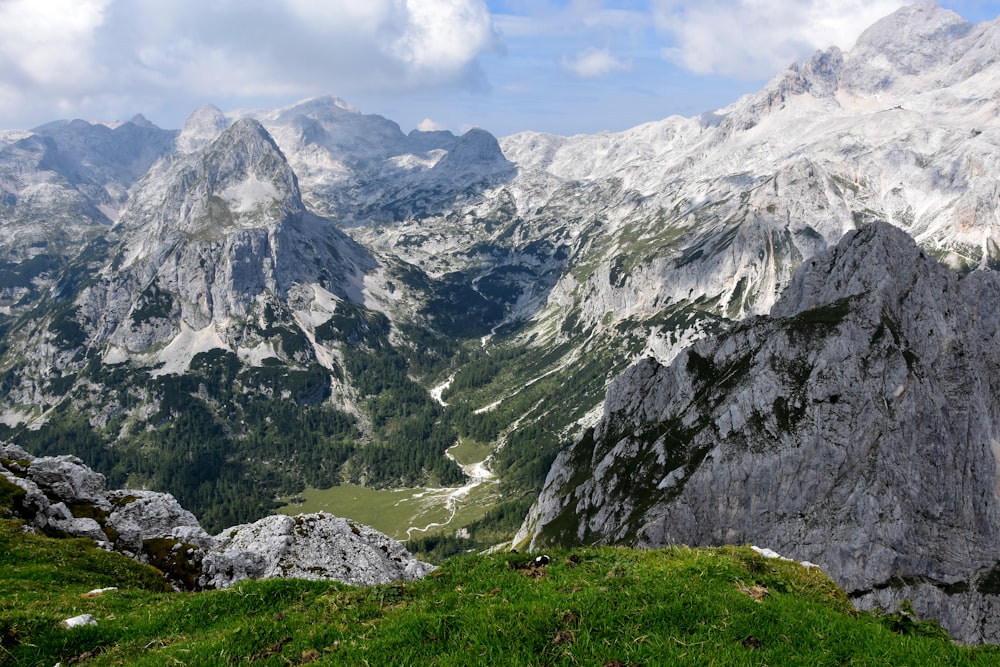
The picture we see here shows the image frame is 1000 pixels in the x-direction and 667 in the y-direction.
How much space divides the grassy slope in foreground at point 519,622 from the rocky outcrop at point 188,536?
16577mm

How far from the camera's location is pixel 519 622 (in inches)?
522

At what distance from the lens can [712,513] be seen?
112375 millimetres

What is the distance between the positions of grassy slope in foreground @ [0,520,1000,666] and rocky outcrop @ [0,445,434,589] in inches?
653

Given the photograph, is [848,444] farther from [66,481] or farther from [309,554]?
[66,481]

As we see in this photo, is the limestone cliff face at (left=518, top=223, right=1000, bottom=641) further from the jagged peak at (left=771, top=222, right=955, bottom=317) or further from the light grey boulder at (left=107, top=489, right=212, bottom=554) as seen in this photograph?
the light grey boulder at (left=107, top=489, right=212, bottom=554)

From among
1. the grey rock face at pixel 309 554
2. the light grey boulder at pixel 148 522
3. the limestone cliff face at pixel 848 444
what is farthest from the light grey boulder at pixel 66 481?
the limestone cliff face at pixel 848 444

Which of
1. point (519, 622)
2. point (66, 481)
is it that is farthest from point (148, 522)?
point (519, 622)

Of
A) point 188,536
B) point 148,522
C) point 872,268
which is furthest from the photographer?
point 872,268

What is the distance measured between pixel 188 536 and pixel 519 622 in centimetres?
3627

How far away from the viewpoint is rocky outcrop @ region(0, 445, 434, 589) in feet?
121

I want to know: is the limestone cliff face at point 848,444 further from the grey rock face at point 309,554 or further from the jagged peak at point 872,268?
the grey rock face at point 309,554

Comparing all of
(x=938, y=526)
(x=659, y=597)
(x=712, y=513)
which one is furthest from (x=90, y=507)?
(x=938, y=526)

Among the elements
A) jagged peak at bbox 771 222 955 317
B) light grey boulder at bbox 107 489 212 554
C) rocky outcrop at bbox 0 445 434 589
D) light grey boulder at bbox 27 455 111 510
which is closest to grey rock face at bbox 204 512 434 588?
rocky outcrop at bbox 0 445 434 589

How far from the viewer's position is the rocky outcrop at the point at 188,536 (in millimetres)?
36781
